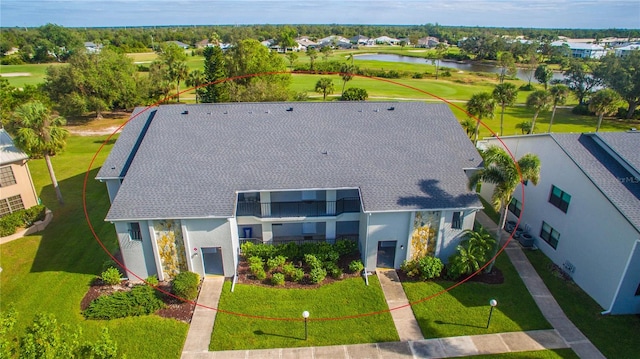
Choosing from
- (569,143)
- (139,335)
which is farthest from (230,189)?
(569,143)

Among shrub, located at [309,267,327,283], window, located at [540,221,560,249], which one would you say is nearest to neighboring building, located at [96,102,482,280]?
shrub, located at [309,267,327,283]

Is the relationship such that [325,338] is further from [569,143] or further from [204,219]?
[569,143]

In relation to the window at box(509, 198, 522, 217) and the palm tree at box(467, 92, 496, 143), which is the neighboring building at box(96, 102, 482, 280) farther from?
the palm tree at box(467, 92, 496, 143)

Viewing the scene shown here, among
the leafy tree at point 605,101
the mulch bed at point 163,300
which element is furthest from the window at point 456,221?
the leafy tree at point 605,101

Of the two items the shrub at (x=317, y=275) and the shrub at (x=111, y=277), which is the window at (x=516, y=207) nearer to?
the shrub at (x=317, y=275)

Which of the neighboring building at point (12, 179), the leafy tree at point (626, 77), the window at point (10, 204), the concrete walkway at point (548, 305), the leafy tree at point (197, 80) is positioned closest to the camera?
the concrete walkway at point (548, 305)

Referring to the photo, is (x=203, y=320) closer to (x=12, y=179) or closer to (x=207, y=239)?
(x=207, y=239)
